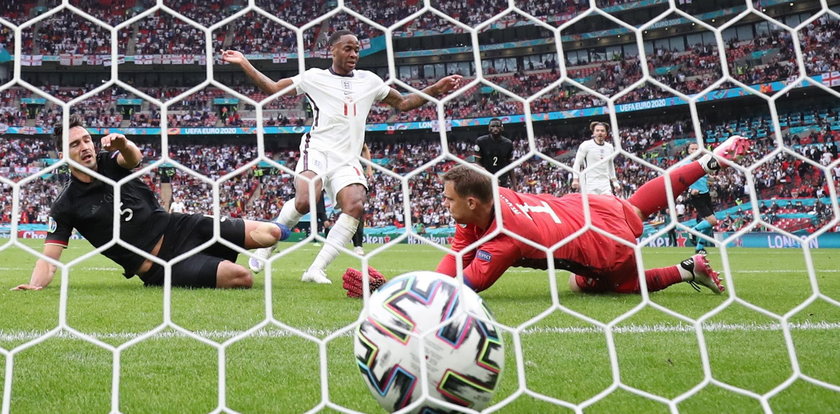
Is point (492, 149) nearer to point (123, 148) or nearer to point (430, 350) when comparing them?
point (123, 148)

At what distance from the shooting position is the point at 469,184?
2.88 m

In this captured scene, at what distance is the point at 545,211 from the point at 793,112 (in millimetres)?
19199

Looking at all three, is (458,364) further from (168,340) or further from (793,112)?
(793,112)

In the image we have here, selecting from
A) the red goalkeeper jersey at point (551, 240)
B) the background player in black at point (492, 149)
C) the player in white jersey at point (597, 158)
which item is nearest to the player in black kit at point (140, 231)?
the red goalkeeper jersey at point (551, 240)

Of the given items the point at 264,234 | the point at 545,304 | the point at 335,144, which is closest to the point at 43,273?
the point at 264,234

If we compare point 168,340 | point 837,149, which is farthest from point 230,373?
point 837,149

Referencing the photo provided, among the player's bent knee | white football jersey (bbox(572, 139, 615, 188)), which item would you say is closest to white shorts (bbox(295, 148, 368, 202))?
the player's bent knee

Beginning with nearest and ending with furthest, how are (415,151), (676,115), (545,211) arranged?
1. (545,211)
2. (676,115)
3. (415,151)

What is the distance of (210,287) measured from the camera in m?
3.85

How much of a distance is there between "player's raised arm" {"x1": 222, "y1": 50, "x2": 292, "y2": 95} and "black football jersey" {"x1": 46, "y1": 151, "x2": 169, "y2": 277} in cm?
144

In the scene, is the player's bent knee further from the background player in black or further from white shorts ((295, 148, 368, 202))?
the background player in black

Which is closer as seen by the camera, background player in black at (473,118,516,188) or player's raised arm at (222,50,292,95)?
player's raised arm at (222,50,292,95)

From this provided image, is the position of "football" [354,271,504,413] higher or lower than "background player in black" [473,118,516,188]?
lower

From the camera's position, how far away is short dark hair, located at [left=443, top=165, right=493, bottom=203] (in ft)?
9.37
